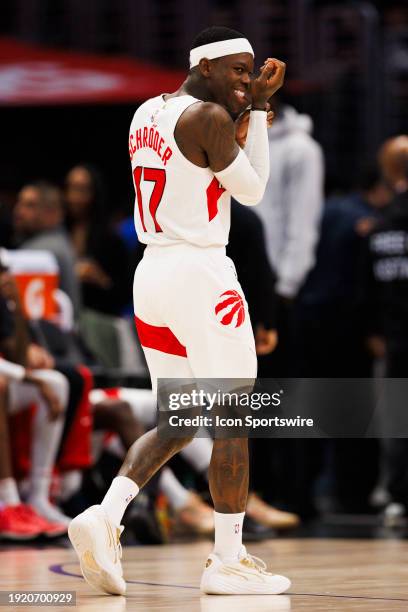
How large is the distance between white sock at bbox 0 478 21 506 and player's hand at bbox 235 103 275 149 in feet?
10.1

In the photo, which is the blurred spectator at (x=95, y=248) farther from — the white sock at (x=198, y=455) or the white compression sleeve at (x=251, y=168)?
the white compression sleeve at (x=251, y=168)

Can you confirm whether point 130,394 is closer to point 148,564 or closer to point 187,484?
point 187,484

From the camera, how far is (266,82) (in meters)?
5.11

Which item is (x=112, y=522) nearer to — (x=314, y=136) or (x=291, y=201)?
(x=291, y=201)

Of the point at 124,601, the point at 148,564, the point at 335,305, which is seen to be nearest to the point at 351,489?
the point at 335,305

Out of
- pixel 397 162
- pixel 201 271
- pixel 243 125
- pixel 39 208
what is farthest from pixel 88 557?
pixel 397 162

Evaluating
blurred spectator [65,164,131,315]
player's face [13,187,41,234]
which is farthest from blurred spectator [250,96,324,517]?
player's face [13,187,41,234]

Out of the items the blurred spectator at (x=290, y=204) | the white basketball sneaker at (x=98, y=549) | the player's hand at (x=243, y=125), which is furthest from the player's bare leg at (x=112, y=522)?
the blurred spectator at (x=290, y=204)

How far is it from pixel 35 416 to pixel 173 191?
337 centimetres

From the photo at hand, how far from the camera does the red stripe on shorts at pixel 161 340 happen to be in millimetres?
5227

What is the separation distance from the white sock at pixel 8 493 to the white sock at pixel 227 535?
2.88m

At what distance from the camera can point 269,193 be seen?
367 inches

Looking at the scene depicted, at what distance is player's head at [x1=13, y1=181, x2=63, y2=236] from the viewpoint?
9375mm

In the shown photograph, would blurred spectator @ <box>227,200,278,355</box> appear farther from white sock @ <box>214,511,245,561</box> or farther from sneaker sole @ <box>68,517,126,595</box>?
sneaker sole @ <box>68,517,126,595</box>
